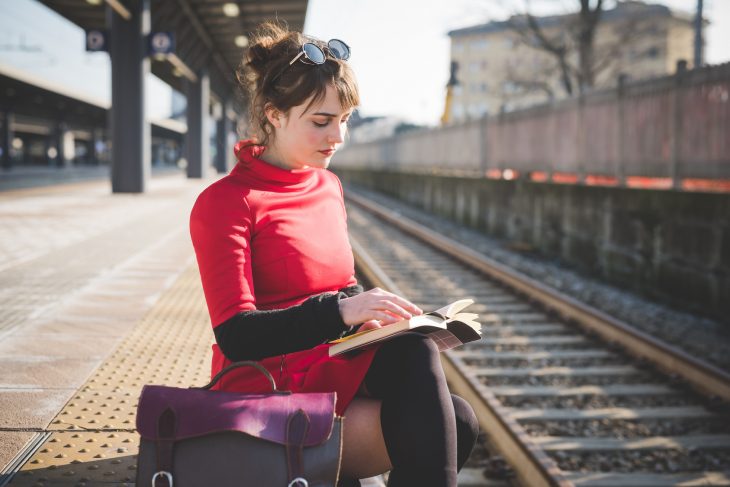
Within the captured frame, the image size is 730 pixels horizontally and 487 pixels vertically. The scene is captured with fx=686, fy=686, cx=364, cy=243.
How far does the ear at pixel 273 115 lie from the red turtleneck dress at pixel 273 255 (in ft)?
0.33

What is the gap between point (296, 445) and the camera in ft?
5.23

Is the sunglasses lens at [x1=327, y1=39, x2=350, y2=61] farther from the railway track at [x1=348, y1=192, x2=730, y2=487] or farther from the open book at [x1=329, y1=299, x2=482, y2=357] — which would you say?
the railway track at [x1=348, y1=192, x2=730, y2=487]

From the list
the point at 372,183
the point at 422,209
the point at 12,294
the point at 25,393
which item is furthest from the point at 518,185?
the point at 372,183

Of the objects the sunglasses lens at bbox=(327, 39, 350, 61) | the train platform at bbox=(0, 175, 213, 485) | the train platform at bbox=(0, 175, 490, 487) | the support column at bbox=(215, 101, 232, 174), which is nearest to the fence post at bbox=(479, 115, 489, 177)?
the train platform at bbox=(0, 175, 213, 485)

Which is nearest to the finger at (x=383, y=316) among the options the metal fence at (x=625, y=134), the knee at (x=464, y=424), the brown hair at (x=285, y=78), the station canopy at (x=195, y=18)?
the knee at (x=464, y=424)

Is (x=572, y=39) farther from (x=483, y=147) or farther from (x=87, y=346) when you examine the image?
(x=87, y=346)

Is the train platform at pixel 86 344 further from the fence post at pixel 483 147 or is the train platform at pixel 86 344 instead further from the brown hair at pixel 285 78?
the fence post at pixel 483 147

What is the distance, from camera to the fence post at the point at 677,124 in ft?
29.8

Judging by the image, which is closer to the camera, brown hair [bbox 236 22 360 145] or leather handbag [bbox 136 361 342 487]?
leather handbag [bbox 136 361 342 487]

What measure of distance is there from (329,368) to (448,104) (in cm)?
2351

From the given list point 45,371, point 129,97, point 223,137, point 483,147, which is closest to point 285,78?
point 45,371

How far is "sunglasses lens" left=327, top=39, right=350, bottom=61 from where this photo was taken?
208 cm

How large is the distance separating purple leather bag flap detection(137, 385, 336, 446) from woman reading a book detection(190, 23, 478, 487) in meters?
0.19

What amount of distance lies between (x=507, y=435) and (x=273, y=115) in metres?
2.47
